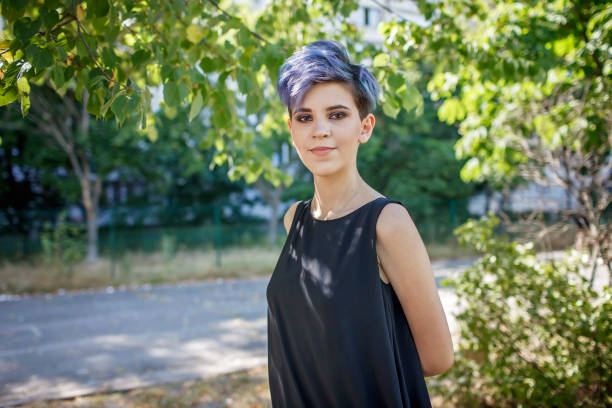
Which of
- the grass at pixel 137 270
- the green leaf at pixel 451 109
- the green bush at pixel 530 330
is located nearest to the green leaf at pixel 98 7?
the green bush at pixel 530 330

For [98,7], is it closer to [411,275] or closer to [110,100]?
[110,100]

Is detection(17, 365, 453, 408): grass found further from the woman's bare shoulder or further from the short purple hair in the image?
the short purple hair

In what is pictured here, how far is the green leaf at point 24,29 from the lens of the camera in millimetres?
1749

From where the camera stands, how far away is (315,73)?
1455 millimetres

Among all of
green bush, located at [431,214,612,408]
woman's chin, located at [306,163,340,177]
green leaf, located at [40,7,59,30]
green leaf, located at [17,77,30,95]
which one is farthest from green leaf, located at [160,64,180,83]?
green bush, located at [431,214,612,408]

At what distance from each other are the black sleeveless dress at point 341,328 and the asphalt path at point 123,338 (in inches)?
82.3

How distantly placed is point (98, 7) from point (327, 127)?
1176mm

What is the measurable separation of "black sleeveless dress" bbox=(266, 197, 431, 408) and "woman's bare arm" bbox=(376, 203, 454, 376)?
4 cm

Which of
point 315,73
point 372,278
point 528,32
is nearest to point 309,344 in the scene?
point 372,278

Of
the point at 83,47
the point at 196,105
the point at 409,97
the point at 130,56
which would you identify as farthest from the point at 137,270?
the point at 409,97

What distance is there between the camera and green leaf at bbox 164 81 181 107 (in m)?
2.12

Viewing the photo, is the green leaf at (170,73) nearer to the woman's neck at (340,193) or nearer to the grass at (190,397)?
the woman's neck at (340,193)

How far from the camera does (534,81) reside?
11.0ft

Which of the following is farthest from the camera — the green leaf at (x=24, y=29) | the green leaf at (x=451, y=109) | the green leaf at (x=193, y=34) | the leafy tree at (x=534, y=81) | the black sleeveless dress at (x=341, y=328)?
the green leaf at (x=451, y=109)
